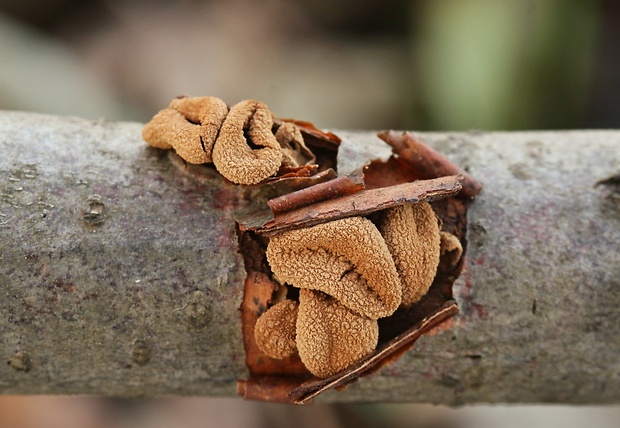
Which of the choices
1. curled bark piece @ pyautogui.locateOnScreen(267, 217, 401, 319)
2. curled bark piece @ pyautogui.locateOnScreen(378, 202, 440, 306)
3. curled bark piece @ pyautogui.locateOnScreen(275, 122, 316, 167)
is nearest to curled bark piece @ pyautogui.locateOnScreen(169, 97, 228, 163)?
curled bark piece @ pyautogui.locateOnScreen(275, 122, 316, 167)

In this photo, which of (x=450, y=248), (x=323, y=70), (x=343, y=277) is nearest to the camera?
(x=343, y=277)

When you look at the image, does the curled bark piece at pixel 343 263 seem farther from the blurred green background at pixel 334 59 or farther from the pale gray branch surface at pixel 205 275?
the blurred green background at pixel 334 59

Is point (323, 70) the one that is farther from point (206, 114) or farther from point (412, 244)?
point (412, 244)

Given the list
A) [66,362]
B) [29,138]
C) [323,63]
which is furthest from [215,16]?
[66,362]

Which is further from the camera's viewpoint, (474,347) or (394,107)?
(394,107)

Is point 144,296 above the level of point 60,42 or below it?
below

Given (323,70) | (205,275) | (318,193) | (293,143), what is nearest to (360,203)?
(318,193)

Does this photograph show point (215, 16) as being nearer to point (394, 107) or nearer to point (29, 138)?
point (394, 107)
